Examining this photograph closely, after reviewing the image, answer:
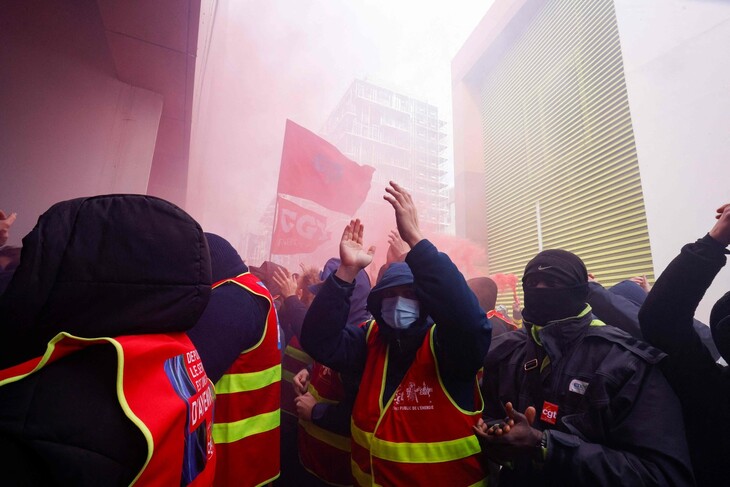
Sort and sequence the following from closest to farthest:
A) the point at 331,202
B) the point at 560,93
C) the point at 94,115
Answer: the point at 94,115
the point at 331,202
the point at 560,93

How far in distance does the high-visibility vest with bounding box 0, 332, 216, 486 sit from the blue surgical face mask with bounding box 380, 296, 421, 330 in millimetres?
999

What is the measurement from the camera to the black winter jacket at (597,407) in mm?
1271

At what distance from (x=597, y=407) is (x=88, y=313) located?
1726mm

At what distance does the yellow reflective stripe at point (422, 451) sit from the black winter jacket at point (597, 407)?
0.31 meters

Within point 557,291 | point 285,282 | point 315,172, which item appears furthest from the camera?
point 315,172

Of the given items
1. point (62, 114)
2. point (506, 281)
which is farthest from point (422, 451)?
point (506, 281)

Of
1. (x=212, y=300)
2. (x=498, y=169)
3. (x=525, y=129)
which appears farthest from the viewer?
(x=498, y=169)

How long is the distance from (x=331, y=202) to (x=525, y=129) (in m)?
5.86

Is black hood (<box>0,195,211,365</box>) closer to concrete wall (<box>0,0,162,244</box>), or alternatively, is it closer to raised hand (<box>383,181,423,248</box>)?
raised hand (<box>383,181,423,248</box>)

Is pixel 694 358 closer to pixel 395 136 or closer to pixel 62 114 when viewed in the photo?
pixel 62 114

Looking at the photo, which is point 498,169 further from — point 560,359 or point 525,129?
point 560,359

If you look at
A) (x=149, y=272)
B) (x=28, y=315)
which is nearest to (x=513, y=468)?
(x=149, y=272)

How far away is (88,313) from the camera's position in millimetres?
665

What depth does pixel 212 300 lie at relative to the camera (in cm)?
117
